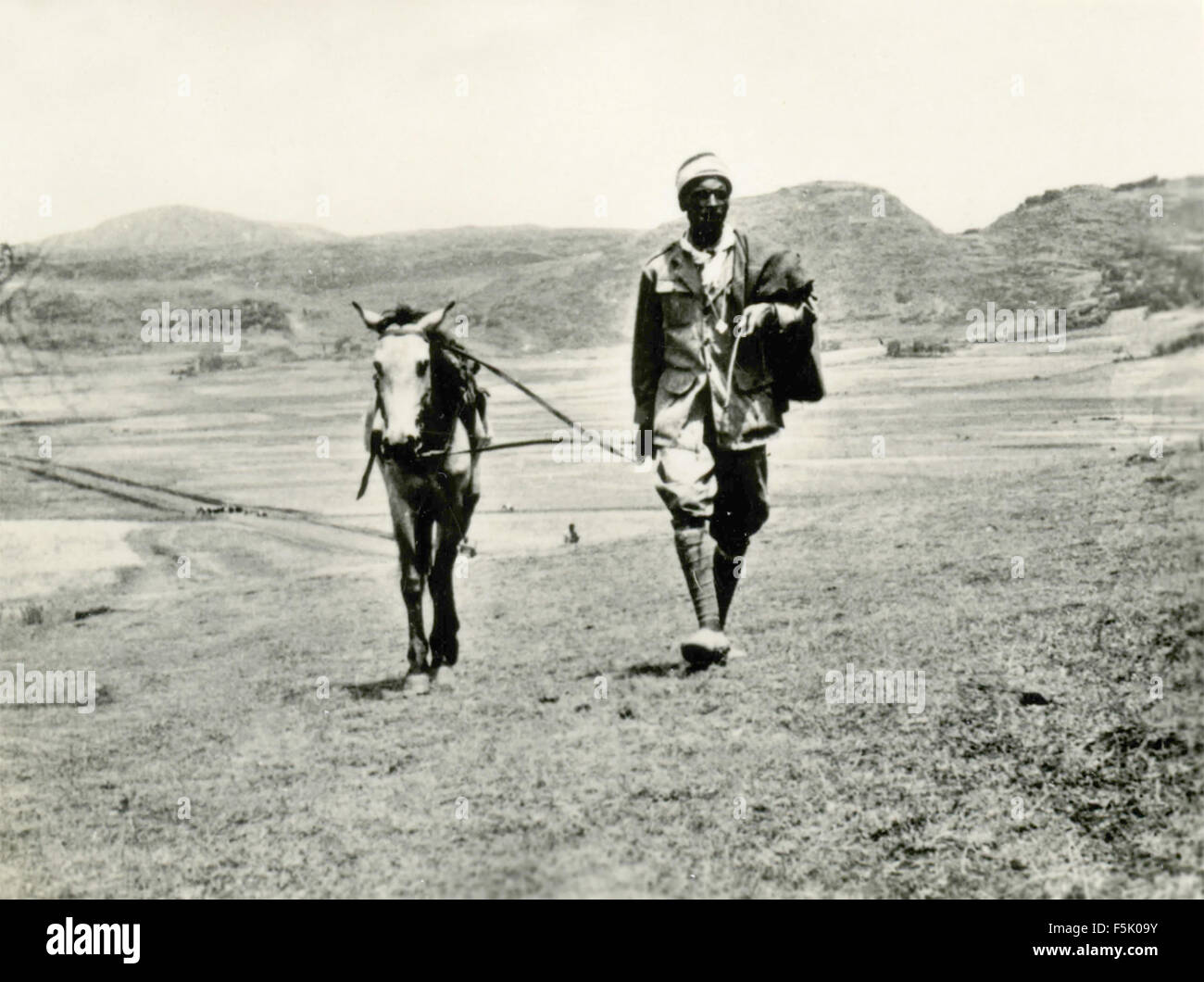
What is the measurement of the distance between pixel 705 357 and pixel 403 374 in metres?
1.25

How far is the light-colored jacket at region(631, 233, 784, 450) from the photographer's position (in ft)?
14.9

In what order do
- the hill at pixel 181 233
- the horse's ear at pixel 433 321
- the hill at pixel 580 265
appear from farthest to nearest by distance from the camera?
the hill at pixel 181 233, the hill at pixel 580 265, the horse's ear at pixel 433 321

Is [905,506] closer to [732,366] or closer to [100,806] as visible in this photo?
[732,366]

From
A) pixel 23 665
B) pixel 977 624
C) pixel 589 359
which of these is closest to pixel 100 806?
pixel 23 665

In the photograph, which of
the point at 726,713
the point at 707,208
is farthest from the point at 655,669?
the point at 707,208

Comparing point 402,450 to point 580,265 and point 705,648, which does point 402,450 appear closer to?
point 705,648

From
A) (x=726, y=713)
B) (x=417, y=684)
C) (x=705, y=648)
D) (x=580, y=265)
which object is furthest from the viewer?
(x=580, y=265)

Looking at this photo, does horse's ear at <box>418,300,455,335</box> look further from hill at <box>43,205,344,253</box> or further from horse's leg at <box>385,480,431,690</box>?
hill at <box>43,205,344,253</box>

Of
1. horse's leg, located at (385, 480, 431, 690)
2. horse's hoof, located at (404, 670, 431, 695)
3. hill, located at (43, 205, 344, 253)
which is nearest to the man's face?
horse's leg, located at (385, 480, 431, 690)

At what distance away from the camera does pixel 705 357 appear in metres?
4.54

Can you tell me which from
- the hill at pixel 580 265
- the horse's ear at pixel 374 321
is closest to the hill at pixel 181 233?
the hill at pixel 580 265

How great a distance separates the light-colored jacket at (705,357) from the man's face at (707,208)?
0.09 meters

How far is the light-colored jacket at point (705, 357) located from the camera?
4527 mm

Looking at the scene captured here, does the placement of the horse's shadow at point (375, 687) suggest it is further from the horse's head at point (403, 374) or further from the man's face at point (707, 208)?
the man's face at point (707, 208)
